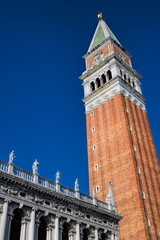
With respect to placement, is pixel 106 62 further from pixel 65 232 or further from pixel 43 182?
pixel 65 232

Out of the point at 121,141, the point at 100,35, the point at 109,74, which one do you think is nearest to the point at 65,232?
the point at 121,141

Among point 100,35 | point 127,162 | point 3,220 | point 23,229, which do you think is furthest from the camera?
point 100,35

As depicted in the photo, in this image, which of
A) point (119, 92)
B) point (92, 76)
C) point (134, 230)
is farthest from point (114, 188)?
point (92, 76)

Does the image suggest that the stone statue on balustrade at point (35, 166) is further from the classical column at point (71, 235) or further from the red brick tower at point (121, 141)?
the red brick tower at point (121, 141)

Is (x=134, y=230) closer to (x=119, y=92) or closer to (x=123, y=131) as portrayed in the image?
(x=123, y=131)

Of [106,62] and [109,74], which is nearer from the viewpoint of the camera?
[109,74]

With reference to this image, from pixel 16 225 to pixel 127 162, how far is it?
70.8 ft

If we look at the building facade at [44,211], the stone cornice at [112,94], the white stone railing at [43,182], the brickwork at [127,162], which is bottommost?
the building facade at [44,211]

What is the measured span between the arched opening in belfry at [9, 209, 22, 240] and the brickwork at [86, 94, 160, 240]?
1736 centimetres

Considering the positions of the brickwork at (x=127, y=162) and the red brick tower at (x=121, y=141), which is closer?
the brickwork at (x=127, y=162)

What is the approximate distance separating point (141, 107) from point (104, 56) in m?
12.2

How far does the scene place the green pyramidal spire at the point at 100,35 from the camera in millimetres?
60688

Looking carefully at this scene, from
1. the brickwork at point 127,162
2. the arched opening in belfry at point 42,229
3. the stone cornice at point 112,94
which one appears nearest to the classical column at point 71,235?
the arched opening in belfry at point 42,229

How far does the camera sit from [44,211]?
80.0 feet
